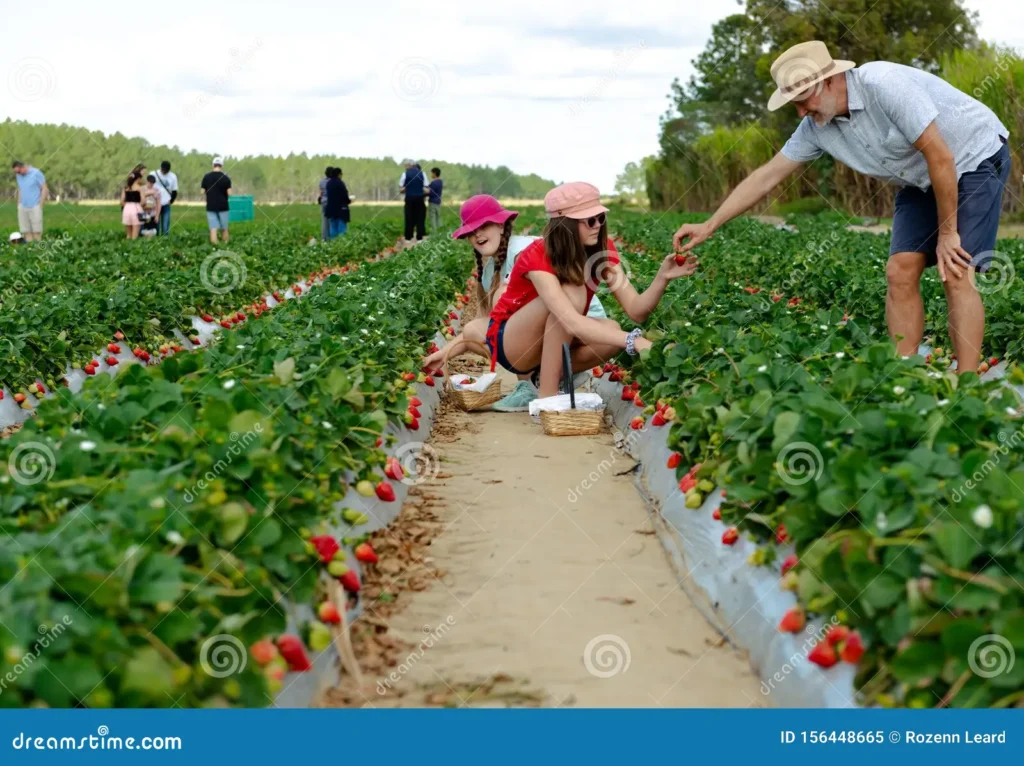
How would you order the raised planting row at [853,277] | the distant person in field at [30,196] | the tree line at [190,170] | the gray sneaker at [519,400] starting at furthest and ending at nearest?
the tree line at [190,170]
the distant person in field at [30,196]
the gray sneaker at [519,400]
the raised planting row at [853,277]

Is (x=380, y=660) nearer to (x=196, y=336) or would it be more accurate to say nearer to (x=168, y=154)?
(x=196, y=336)

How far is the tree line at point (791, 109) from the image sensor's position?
2162 cm

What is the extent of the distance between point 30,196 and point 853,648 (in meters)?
16.5

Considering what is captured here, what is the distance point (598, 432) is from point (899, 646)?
138 inches

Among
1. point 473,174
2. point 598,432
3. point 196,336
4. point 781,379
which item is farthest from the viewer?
point 473,174

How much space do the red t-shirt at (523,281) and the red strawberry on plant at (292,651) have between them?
10.6 ft

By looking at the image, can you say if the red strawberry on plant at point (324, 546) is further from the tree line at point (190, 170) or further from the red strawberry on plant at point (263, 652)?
the tree line at point (190, 170)

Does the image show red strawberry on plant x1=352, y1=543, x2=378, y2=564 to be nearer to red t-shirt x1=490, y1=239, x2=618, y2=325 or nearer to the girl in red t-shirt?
the girl in red t-shirt

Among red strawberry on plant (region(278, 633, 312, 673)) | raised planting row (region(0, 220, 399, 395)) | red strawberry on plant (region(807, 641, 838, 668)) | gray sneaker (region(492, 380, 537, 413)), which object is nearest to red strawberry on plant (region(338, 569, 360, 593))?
red strawberry on plant (region(278, 633, 312, 673))

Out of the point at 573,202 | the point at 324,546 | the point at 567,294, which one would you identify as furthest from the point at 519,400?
the point at 324,546

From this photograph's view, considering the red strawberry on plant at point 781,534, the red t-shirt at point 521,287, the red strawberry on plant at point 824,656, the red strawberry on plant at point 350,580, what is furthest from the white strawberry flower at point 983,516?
the red t-shirt at point 521,287

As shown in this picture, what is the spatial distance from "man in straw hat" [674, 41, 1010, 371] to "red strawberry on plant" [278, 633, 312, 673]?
9.95 ft

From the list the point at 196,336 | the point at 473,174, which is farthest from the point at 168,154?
the point at 196,336

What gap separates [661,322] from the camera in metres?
6.45
